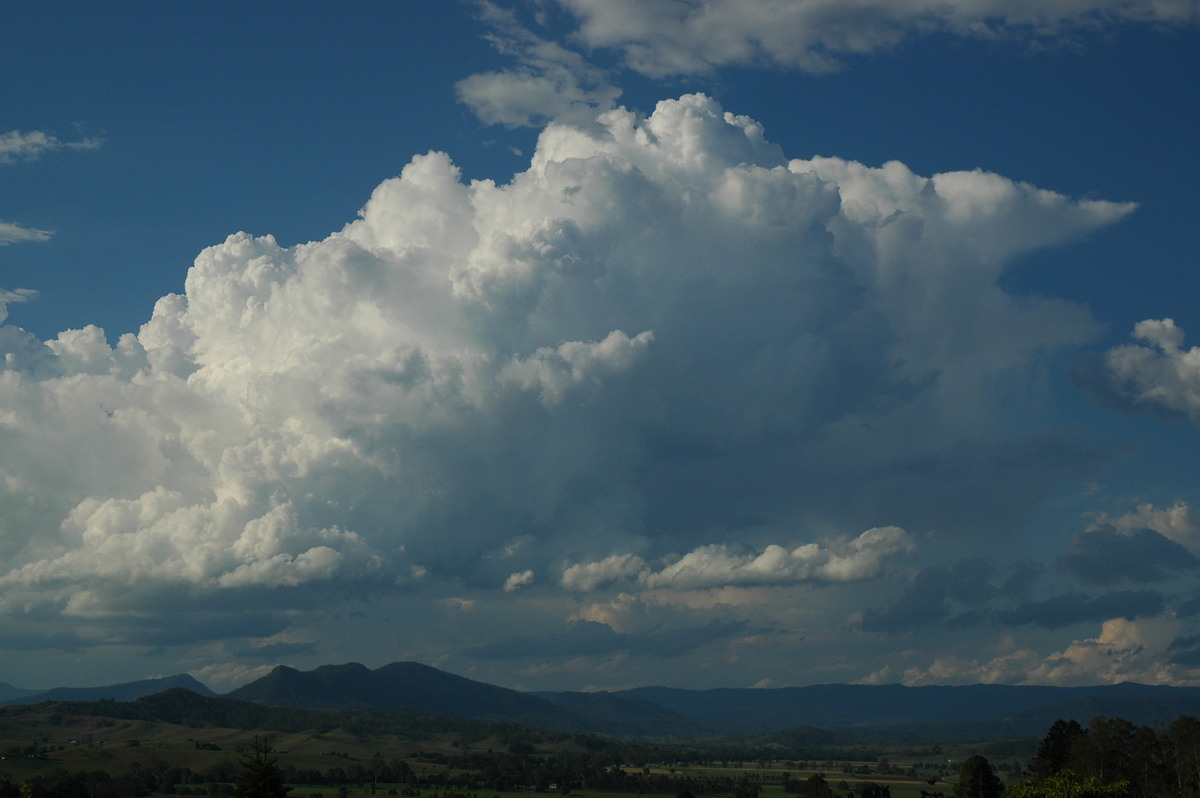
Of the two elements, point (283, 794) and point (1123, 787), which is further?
point (1123, 787)

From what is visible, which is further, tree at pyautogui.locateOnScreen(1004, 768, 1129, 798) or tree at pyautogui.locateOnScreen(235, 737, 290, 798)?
tree at pyautogui.locateOnScreen(1004, 768, 1129, 798)

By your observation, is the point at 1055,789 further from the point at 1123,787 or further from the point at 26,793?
the point at 26,793

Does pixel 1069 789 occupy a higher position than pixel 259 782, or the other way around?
pixel 259 782

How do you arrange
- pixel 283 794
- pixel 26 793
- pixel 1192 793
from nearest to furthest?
pixel 26 793
pixel 283 794
pixel 1192 793

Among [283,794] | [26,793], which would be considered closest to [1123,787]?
[283,794]

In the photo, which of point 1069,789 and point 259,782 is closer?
point 259,782

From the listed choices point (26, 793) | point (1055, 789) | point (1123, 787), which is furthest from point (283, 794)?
point (1123, 787)

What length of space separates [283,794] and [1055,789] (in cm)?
11995

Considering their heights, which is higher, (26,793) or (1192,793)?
(26,793)

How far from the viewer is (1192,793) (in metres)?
190

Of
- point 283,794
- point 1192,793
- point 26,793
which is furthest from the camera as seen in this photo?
point 1192,793

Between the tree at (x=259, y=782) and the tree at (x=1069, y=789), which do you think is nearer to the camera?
the tree at (x=259, y=782)

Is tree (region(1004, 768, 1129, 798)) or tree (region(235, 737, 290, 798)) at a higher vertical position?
tree (region(235, 737, 290, 798))

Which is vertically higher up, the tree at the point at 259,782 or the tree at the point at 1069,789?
the tree at the point at 259,782
